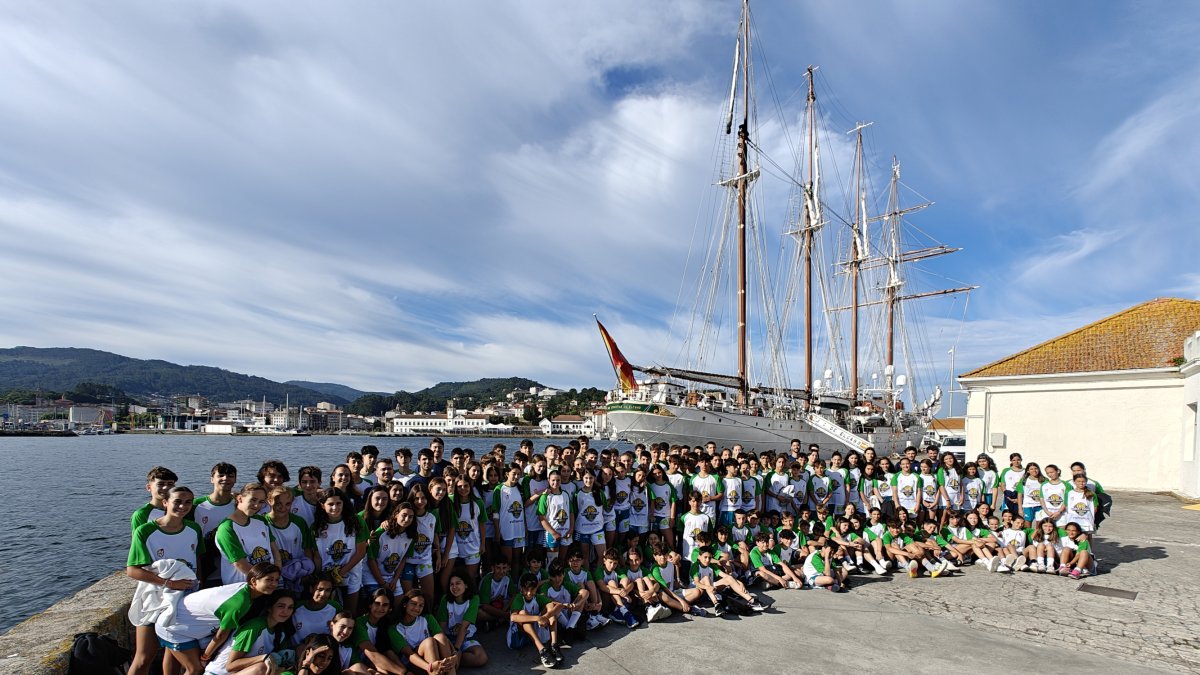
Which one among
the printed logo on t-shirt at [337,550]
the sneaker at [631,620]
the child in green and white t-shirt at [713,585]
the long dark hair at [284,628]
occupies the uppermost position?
the printed logo on t-shirt at [337,550]

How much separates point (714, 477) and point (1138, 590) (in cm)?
588

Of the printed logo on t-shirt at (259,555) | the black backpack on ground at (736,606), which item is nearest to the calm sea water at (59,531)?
the printed logo on t-shirt at (259,555)

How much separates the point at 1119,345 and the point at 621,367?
23310mm

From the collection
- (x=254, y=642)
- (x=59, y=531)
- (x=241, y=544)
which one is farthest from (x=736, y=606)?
(x=59, y=531)

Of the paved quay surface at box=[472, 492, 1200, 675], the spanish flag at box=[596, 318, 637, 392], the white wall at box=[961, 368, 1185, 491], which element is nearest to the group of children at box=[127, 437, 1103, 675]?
the paved quay surface at box=[472, 492, 1200, 675]

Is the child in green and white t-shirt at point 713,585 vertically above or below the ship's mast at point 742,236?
below

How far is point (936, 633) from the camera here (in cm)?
664

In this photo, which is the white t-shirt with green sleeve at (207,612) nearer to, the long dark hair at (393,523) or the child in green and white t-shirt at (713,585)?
the long dark hair at (393,523)

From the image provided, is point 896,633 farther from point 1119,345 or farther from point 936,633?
point 1119,345

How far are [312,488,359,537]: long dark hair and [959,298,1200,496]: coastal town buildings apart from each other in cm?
2101

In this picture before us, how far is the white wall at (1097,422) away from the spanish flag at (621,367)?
63.4ft

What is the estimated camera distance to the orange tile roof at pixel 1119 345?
19.5 m

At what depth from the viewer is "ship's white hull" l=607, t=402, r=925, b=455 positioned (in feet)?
122

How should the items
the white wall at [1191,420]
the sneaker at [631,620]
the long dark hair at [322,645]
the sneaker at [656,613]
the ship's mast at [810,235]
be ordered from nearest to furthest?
the long dark hair at [322,645]
the sneaker at [631,620]
the sneaker at [656,613]
the white wall at [1191,420]
the ship's mast at [810,235]
